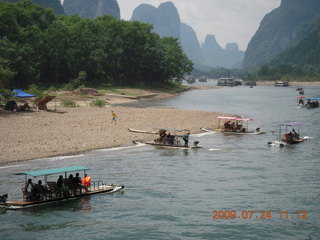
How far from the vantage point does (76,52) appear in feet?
330

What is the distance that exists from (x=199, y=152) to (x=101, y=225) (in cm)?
1897

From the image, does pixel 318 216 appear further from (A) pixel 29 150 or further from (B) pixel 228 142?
(A) pixel 29 150

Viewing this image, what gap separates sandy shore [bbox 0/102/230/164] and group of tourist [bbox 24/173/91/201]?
1041cm

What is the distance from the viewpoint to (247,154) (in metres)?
39.6

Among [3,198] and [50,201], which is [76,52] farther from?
[3,198]

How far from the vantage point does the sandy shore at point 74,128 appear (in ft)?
129

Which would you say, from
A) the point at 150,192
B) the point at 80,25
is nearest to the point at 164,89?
the point at 80,25

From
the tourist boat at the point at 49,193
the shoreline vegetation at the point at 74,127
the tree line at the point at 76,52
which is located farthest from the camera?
the tree line at the point at 76,52

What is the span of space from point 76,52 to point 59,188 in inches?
3092

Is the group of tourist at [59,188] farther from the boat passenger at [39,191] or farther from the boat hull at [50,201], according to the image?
the boat hull at [50,201]
